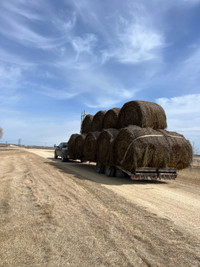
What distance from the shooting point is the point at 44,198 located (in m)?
5.82

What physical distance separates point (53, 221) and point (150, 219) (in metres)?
2.00

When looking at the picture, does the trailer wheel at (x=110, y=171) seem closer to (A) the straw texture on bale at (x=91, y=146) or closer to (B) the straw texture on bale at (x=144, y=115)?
(A) the straw texture on bale at (x=91, y=146)

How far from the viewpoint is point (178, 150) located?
965cm

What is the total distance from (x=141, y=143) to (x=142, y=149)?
25 cm

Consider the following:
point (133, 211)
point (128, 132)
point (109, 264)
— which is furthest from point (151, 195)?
point (109, 264)

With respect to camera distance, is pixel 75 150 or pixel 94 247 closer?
pixel 94 247

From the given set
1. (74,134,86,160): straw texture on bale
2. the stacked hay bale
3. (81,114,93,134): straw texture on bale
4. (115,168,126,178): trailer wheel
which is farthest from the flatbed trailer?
(81,114,93,134): straw texture on bale

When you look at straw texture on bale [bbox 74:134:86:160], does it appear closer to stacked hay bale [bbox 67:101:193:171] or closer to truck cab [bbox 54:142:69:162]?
truck cab [bbox 54:142:69:162]

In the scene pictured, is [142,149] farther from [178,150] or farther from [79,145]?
[79,145]

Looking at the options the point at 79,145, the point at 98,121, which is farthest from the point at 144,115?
the point at 79,145

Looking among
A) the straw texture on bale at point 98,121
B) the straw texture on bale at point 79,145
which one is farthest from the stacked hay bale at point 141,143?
the straw texture on bale at point 79,145

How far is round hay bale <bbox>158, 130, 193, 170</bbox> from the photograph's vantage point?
31.3 feet

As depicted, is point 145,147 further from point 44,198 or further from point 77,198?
point 44,198

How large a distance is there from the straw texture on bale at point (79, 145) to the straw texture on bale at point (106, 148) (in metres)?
3.87
